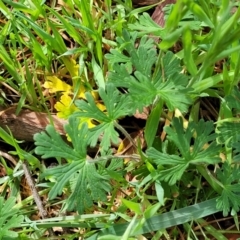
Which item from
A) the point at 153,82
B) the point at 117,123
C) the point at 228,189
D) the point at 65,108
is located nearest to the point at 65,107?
the point at 65,108

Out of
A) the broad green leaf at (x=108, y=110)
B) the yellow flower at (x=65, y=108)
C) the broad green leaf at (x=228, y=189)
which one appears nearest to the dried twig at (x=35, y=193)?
the yellow flower at (x=65, y=108)

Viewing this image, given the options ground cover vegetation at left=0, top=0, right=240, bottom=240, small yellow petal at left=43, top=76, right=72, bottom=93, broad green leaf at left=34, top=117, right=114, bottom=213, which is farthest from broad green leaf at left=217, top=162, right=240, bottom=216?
small yellow petal at left=43, top=76, right=72, bottom=93

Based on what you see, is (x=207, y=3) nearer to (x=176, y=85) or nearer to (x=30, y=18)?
(x=176, y=85)

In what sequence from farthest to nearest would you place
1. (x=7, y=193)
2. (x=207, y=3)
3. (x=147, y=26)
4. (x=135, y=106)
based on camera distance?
(x=7, y=193) → (x=147, y=26) → (x=207, y=3) → (x=135, y=106)

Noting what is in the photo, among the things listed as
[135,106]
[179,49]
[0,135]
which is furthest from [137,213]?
[179,49]

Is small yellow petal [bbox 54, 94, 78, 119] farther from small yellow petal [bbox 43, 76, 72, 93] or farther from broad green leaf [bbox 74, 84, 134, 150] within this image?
broad green leaf [bbox 74, 84, 134, 150]

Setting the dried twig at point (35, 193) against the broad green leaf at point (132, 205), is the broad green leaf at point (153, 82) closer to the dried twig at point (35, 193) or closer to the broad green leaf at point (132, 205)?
the broad green leaf at point (132, 205)

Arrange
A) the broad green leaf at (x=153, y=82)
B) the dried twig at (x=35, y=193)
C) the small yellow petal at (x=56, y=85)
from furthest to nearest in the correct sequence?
the small yellow petal at (x=56, y=85) → the dried twig at (x=35, y=193) → the broad green leaf at (x=153, y=82)

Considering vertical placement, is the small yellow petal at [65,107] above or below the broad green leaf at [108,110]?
below
